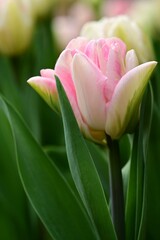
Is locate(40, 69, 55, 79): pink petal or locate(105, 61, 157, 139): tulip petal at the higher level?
locate(40, 69, 55, 79): pink petal

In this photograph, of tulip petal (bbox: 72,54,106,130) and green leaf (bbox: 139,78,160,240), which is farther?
green leaf (bbox: 139,78,160,240)

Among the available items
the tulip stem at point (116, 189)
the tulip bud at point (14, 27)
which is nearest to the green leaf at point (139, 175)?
the tulip stem at point (116, 189)

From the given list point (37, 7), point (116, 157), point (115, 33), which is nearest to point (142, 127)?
point (116, 157)

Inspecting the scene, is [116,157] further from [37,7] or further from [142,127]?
[37,7]

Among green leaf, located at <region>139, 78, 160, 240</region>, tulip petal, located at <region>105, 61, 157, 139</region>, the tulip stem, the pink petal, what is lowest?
green leaf, located at <region>139, 78, 160, 240</region>

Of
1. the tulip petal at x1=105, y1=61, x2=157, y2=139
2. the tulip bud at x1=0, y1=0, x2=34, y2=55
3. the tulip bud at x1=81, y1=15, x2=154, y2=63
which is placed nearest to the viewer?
the tulip petal at x1=105, y1=61, x2=157, y2=139

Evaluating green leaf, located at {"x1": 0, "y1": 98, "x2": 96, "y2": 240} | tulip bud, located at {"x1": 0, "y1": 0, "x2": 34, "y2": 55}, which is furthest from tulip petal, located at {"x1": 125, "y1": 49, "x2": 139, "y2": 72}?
tulip bud, located at {"x1": 0, "y1": 0, "x2": 34, "y2": 55}

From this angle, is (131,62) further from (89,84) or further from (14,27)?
(14,27)

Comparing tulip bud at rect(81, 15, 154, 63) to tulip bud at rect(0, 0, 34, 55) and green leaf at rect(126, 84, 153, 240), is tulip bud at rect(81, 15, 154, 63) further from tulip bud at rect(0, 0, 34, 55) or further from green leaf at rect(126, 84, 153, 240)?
tulip bud at rect(0, 0, 34, 55)
